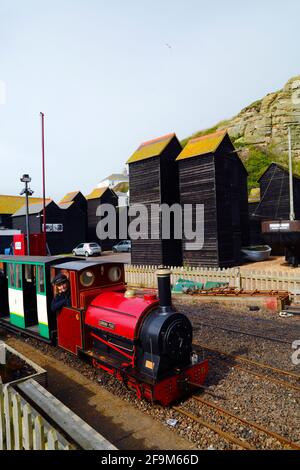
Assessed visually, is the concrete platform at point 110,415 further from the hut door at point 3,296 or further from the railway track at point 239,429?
the hut door at point 3,296

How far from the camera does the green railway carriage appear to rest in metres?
8.29

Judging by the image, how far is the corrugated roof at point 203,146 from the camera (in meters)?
21.8

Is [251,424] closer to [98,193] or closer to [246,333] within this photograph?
[246,333]

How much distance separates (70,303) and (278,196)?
25.3 metres

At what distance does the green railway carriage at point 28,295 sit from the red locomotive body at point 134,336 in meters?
0.82

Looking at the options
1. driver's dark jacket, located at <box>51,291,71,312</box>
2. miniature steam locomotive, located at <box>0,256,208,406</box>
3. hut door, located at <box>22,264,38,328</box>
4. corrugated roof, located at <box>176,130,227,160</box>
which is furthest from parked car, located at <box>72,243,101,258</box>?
driver's dark jacket, located at <box>51,291,71,312</box>

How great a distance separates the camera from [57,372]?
7.34m

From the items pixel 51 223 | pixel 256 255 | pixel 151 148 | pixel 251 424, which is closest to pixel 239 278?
pixel 251 424

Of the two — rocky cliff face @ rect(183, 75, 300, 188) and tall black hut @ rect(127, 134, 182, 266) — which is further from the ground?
rocky cliff face @ rect(183, 75, 300, 188)

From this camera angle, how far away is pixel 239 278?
15000mm

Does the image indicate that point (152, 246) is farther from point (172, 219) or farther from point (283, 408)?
point (283, 408)

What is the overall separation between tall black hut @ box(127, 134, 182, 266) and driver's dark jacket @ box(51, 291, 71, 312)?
1599cm

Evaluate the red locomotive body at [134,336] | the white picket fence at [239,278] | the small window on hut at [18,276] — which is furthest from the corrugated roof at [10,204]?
the red locomotive body at [134,336]

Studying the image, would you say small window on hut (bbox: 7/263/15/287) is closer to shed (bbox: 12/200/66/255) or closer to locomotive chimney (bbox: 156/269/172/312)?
locomotive chimney (bbox: 156/269/172/312)
